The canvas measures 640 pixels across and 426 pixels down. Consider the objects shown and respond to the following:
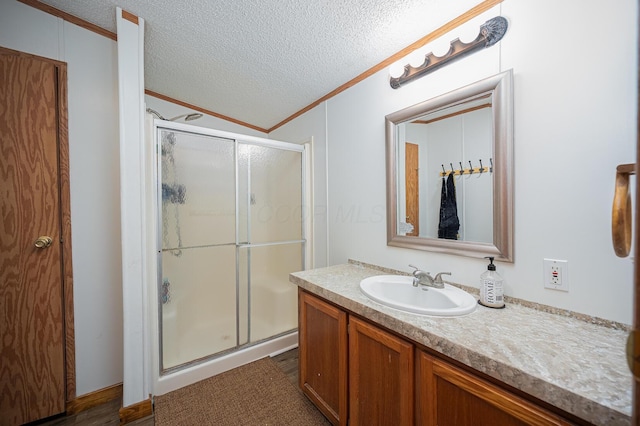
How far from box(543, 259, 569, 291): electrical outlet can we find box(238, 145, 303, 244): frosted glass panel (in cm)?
183

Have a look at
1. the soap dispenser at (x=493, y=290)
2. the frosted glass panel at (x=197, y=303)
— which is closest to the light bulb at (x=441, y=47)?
the soap dispenser at (x=493, y=290)

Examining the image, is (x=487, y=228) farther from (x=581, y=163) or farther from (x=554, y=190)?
(x=581, y=163)

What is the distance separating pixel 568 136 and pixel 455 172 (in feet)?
1.51

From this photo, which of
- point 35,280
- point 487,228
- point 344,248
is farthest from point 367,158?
point 35,280

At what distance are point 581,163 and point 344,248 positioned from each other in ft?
4.78

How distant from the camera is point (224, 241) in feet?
6.63

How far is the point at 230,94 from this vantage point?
7.42 ft

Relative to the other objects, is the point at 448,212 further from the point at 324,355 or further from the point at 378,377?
the point at 324,355

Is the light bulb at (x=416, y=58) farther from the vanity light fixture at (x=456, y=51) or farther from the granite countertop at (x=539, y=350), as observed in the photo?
the granite countertop at (x=539, y=350)

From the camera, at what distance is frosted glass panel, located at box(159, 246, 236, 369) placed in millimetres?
1798

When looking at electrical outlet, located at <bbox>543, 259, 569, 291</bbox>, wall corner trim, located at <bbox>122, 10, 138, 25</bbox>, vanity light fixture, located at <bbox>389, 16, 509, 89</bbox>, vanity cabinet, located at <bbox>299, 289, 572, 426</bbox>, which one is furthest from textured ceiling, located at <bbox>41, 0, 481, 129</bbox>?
vanity cabinet, located at <bbox>299, 289, 572, 426</bbox>

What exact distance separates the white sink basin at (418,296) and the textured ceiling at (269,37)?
4.70 ft

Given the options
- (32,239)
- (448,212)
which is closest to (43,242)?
(32,239)

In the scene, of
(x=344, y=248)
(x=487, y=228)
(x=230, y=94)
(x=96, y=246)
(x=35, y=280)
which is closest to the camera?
(x=487, y=228)
